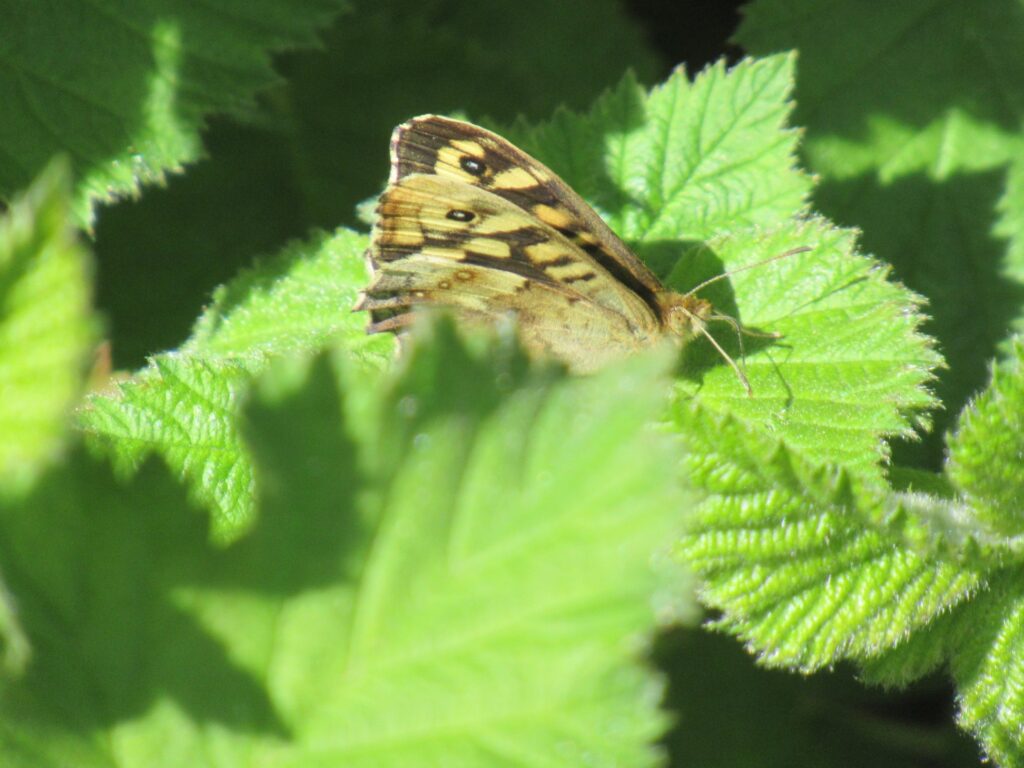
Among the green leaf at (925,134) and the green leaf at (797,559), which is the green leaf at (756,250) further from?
the green leaf at (925,134)

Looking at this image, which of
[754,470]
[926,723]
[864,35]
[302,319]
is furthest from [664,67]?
[754,470]

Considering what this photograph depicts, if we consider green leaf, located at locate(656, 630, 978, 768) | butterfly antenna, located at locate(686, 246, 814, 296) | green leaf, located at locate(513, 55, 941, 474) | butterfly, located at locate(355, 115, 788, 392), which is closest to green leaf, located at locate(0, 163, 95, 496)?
butterfly, located at locate(355, 115, 788, 392)

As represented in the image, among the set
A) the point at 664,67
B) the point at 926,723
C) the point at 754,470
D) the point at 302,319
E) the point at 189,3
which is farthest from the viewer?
the point at 664,67

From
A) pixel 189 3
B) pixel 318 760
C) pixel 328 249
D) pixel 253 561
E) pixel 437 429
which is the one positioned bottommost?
pixel 318 760

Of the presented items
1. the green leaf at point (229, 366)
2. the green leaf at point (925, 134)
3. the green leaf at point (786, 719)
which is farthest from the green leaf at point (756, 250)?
the green leaf at point (786, 719)

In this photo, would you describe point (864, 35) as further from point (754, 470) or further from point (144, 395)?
point (144, 395)

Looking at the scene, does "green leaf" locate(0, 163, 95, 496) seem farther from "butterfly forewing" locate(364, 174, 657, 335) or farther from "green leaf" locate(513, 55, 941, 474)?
"green leaf" locate(513, 55, 941, 474)
